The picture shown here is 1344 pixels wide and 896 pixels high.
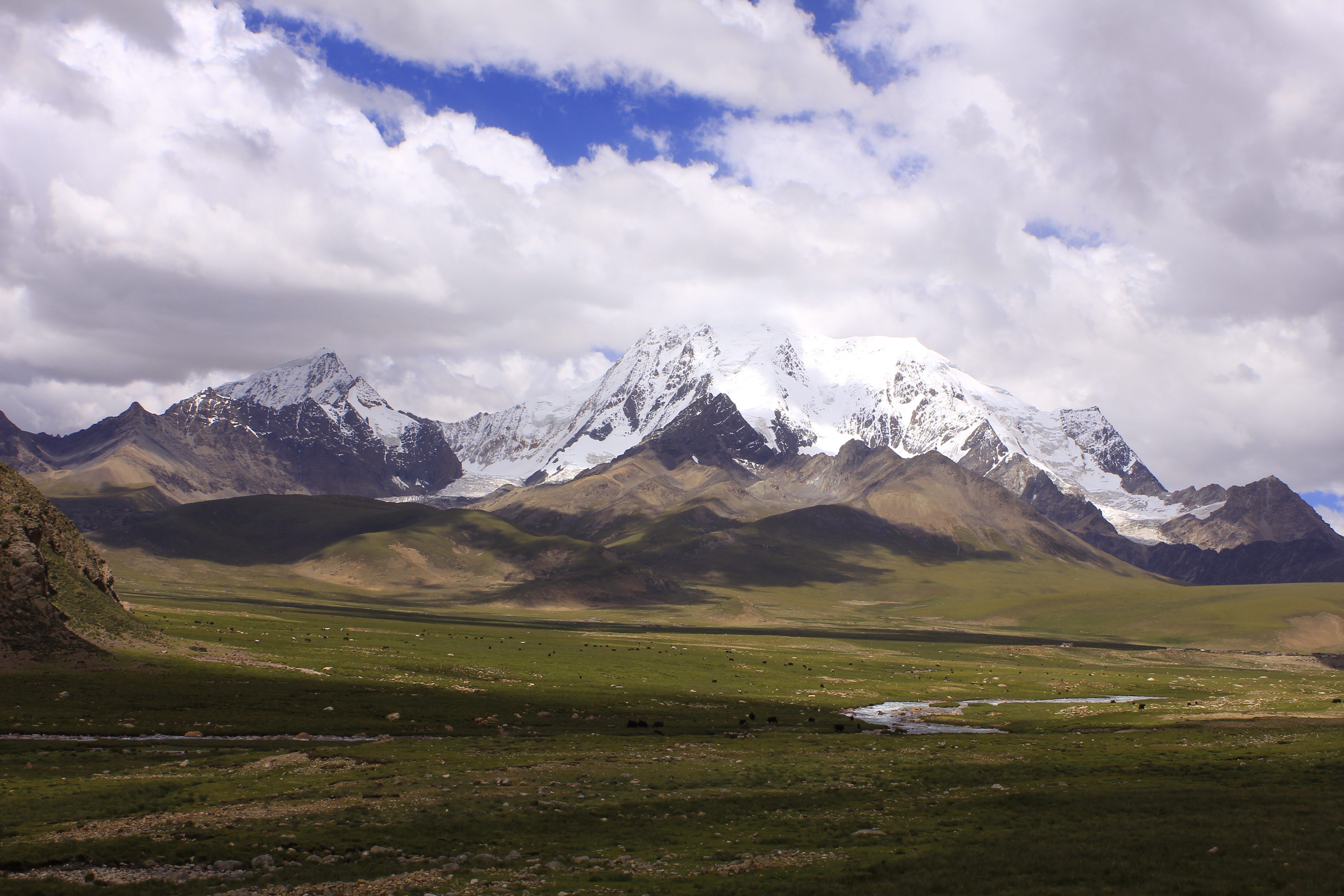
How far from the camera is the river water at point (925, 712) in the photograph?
71.2 m

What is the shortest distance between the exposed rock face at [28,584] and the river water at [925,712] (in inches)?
2491

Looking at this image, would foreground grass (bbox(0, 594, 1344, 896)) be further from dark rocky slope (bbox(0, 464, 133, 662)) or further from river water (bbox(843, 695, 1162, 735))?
dark rocky slope (bbox(0, 464, 133, 662))

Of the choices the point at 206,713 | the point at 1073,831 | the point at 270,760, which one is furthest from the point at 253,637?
the point at 1073,831

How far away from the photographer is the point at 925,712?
281ft

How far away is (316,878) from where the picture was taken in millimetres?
25766

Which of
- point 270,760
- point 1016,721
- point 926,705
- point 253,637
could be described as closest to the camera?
point 270,760

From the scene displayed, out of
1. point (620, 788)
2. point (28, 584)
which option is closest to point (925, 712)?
point (620, 788)

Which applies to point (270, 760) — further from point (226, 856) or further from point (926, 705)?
point (926, 705)

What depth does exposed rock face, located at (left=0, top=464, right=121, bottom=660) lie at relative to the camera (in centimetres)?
6388

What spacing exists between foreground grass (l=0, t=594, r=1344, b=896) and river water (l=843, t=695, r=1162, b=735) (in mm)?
3242

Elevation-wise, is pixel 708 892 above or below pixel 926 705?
above

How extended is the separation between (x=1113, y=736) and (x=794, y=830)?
131 ft

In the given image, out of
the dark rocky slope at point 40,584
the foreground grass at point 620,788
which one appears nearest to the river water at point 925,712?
the foreground grass at point 620,788

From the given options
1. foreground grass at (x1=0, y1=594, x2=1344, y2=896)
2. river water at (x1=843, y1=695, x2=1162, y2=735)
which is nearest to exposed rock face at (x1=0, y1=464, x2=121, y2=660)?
foreground grass at (x1=0, y1=594, x2=1344, y2=896)
